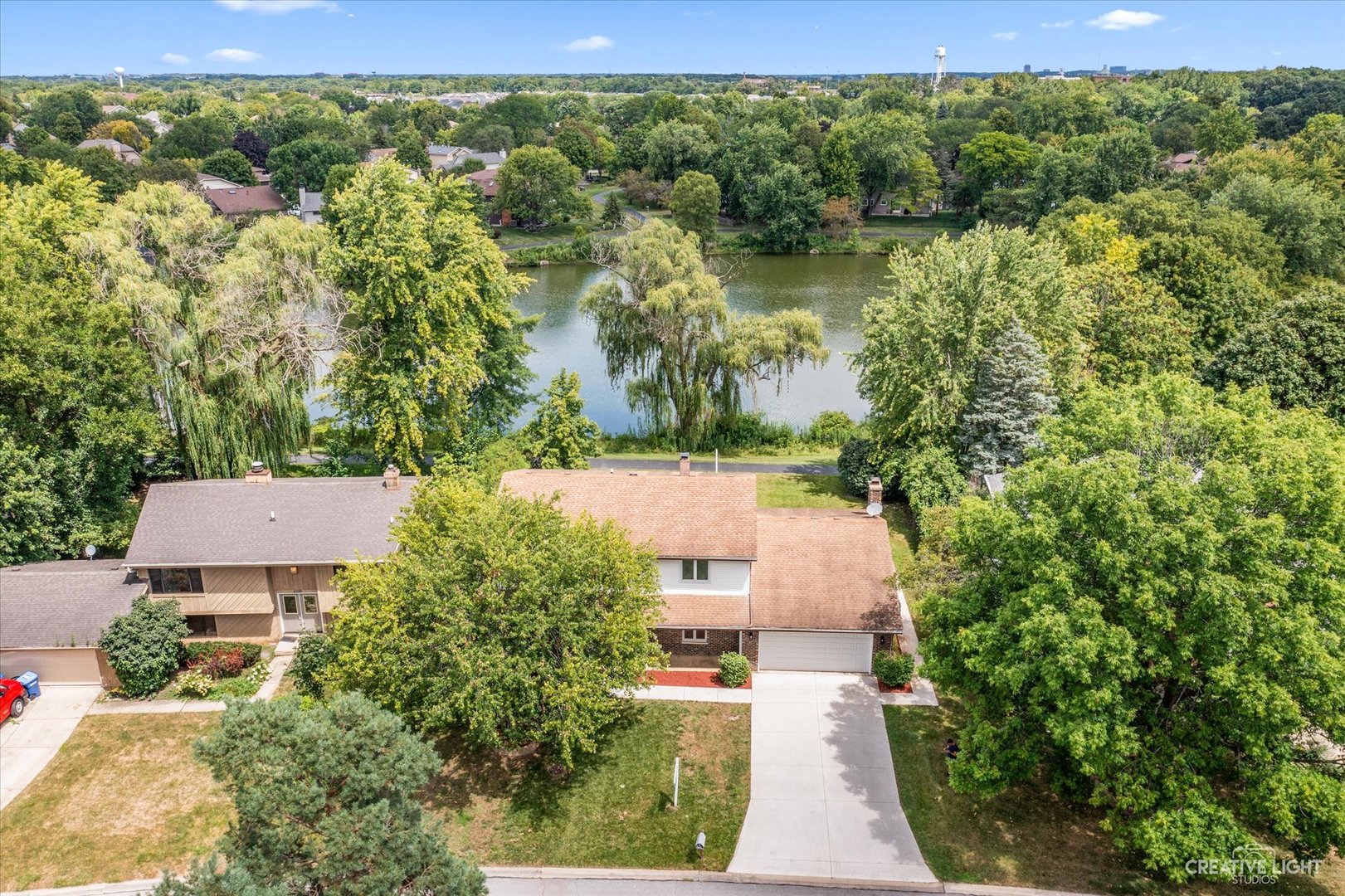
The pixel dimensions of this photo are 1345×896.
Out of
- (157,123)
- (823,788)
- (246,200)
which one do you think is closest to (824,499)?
(823,788)

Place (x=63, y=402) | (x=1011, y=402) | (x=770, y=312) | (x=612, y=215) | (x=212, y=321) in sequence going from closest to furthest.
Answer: (x=63, y=402), (x=1011, y=402), (x=212, y=321), (x=770, y=312), (x=612, y=215)

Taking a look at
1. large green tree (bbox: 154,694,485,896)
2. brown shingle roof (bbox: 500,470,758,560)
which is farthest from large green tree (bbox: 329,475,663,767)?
large green tree (bbox: 154,694,485,896)

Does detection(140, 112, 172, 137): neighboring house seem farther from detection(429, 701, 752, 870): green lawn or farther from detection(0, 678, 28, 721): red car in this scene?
detection(429, 701, 752, 870): green lawn

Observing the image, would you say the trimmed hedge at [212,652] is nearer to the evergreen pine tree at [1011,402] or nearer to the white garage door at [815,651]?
the white garage door at [815,651]

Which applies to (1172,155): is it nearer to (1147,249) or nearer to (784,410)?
(1147,249)


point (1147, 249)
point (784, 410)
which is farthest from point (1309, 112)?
point (784, 410)

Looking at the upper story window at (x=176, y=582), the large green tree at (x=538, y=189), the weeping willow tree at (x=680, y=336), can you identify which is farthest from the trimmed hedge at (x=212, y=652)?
the large green tree at (x=538, y=189)

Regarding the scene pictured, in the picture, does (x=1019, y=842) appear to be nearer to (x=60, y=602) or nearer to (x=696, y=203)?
(x=60, y=602)
